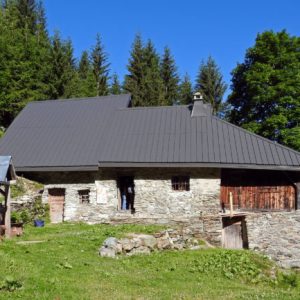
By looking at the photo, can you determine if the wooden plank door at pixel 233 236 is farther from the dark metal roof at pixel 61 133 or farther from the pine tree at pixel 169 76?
the pine tree at pixel 169 76

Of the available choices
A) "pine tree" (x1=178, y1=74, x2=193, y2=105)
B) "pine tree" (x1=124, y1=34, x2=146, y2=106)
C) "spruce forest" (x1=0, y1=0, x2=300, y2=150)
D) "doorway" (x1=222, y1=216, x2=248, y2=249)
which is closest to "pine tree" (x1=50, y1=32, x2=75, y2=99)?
"spruce forest" (x1=0, y1=0, x2=300, y2=150)

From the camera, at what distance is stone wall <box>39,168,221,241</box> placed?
1877 centimetres

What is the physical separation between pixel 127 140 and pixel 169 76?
26.2 metres

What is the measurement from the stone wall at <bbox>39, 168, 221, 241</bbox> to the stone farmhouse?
0.05 m

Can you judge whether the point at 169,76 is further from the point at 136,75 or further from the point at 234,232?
the point at 234,232

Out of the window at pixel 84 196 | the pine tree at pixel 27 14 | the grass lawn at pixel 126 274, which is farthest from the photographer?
the pine tree at pixel 27 14

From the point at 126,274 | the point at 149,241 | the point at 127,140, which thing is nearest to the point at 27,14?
the point at 127,140

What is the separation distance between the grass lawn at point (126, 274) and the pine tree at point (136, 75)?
27554 mm

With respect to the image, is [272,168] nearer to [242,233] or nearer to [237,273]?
[242,233]

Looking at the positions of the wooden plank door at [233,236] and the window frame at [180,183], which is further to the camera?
the window frame at [180,183]

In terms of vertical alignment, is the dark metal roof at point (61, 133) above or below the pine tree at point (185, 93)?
below

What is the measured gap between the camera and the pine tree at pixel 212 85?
43.2 metres

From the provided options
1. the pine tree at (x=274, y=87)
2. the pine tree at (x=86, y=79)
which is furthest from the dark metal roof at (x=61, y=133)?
the pine tree at (x=86, y=79)

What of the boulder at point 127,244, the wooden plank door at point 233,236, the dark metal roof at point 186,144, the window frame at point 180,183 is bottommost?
the wooden plank door at point 233,236
